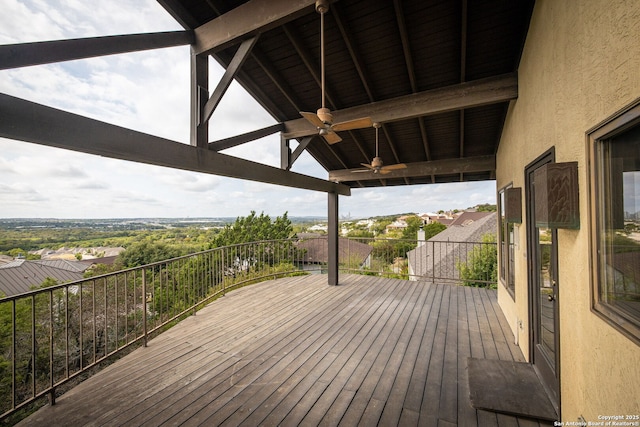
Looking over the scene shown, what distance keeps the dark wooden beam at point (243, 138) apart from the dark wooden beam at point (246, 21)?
3.21ft

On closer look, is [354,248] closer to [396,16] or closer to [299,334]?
[299,334]

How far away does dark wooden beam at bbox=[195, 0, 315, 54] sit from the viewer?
2.46 metres

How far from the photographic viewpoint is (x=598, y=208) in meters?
1.41

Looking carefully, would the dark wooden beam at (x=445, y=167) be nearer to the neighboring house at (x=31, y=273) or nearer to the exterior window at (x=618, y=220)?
the exterior window at (x=618, y=220)

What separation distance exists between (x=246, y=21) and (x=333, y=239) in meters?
4.82

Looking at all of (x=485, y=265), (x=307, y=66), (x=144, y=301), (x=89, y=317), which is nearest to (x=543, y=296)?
(x=307, y=66)

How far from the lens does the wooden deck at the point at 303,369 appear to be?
2146 millimetres

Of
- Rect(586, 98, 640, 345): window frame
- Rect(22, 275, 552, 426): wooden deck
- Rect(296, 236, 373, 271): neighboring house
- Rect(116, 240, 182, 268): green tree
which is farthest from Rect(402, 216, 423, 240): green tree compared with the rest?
Rect(586, 98, 640, 345): window frame

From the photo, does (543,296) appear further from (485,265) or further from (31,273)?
(31,273)

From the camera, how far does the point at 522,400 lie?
2275mm

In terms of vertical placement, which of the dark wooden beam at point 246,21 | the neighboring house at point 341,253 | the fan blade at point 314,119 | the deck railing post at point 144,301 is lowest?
the neighboring house at point 341,253

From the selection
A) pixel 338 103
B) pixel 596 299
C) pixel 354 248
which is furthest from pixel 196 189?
pixel 596 299

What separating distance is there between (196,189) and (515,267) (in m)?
25.0

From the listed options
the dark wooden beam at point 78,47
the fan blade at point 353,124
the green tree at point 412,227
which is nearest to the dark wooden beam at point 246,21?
the dark wooden beam at point 78,47
